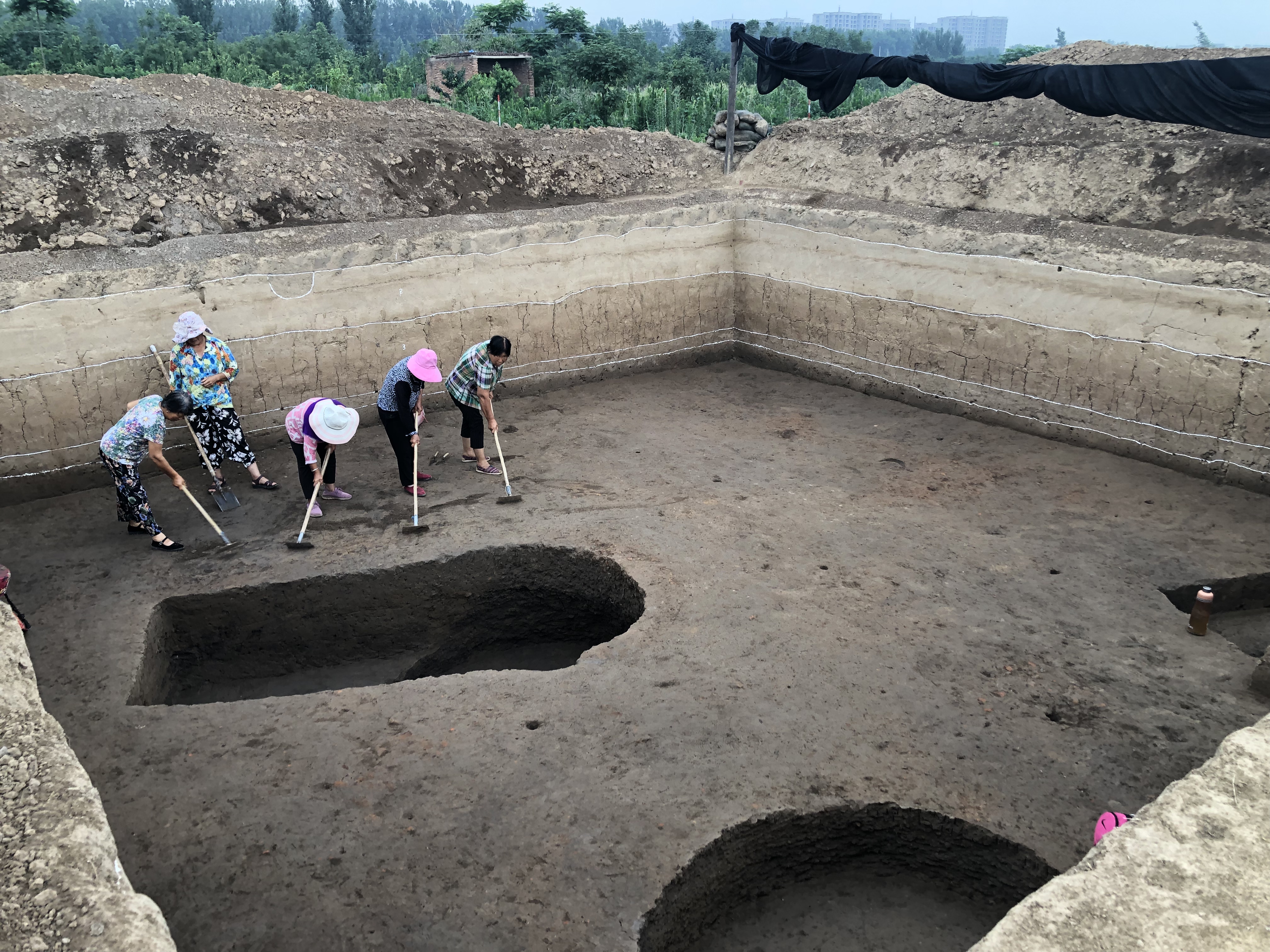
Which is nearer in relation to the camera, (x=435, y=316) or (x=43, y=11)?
(x=435, y=316)

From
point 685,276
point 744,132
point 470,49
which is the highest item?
point 470,49

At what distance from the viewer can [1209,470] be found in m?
7.64

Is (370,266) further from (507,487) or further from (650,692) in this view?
(650,692)

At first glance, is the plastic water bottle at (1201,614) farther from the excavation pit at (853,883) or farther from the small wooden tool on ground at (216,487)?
the small wooden tool on ground at (216,487)

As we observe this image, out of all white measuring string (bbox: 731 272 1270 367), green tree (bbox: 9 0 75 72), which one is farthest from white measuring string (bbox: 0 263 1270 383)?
green tree (bbox: 9 0 75 72)

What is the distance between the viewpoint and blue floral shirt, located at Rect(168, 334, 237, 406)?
7.41 meters

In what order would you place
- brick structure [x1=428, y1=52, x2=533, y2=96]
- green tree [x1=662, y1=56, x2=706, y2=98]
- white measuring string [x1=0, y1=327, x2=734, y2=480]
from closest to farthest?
1. white measuring string [x1=0, y1=327, x2=734, y2=480]
2. brick structure [x1=428, y1=52, x2=533, y2=96]
3. green tree [x1=662, y1=56, x2=706, y2=98]

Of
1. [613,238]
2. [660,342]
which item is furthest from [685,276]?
[613,238]

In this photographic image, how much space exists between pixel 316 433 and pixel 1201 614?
6.06 m

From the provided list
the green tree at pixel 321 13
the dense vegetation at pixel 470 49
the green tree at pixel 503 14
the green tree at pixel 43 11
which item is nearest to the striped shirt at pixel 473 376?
the dense vegetation at pixel 470 49

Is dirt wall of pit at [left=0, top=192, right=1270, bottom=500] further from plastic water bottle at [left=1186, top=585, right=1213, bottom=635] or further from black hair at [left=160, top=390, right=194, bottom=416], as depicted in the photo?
plastic water bottle at [left=1186, top=585, right=1213, bottom=635]

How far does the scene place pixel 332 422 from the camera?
698 centimetres

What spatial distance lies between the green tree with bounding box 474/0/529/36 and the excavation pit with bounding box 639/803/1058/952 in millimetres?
36777

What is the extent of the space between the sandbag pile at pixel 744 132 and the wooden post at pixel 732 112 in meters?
0.10
